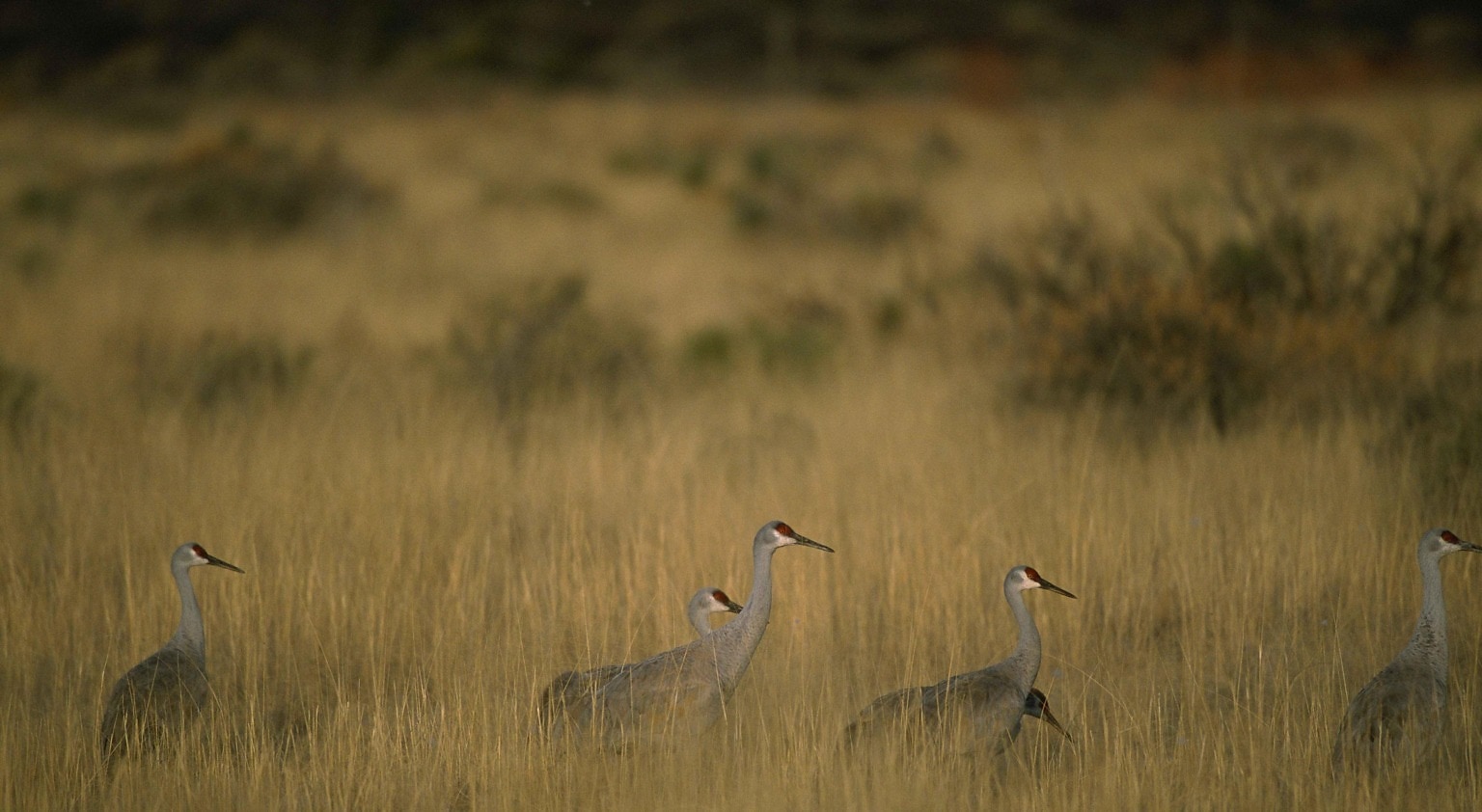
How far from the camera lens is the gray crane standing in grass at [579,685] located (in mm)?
4672

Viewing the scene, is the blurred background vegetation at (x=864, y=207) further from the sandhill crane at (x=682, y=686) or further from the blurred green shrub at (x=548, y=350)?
the sandhill crane at (x=682, y=686)

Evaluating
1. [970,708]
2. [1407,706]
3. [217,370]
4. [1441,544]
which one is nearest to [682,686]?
[970,708]

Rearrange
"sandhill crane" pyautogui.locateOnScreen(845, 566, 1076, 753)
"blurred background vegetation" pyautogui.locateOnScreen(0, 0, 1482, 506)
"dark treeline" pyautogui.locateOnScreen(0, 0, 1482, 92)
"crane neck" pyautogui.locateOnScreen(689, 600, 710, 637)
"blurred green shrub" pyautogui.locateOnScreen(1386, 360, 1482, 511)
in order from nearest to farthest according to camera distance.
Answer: "sandhill crane" pyautogui.locateOnScreen(845, 566, 1076, 753), "crane neck" pyautogui.locateOnScreen(689, 600, 710, 637), "blurred green shrub" pyautogui.locateOnScreen(1386, 360, 1482, 511), "blurred background vegetation" pyautogui.locateOnScreen(0, 0, 1482, 506), "dark treeline" pyautogui.locateOnScreen(0, 0, 1482, 92)

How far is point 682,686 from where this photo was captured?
15.0 feet

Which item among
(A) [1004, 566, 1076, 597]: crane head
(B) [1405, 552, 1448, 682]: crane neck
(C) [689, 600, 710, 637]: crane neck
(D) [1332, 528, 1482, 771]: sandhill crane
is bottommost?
(D) [1332, 528, 1482, 771]: sandhill crane

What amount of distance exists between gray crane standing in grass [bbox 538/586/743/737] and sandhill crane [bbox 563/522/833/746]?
71 millimetres

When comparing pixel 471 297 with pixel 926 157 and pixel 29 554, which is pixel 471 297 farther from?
pixel 926 157

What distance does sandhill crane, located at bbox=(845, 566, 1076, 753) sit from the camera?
4422 millimetres

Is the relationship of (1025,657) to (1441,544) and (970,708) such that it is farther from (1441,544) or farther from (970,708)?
(1441,544)

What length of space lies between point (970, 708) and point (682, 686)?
928 millimetres

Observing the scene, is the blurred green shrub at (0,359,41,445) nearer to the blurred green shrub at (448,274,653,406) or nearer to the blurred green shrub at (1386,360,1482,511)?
the blurred green shrub at (448,274,653,406)

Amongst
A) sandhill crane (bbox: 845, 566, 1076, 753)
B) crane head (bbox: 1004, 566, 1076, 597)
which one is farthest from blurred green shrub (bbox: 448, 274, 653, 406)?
sandhill crane (bbox: 845, 566, 1076, 753)

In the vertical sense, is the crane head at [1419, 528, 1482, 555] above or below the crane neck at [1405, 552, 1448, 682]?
above

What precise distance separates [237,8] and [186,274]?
39.7m
